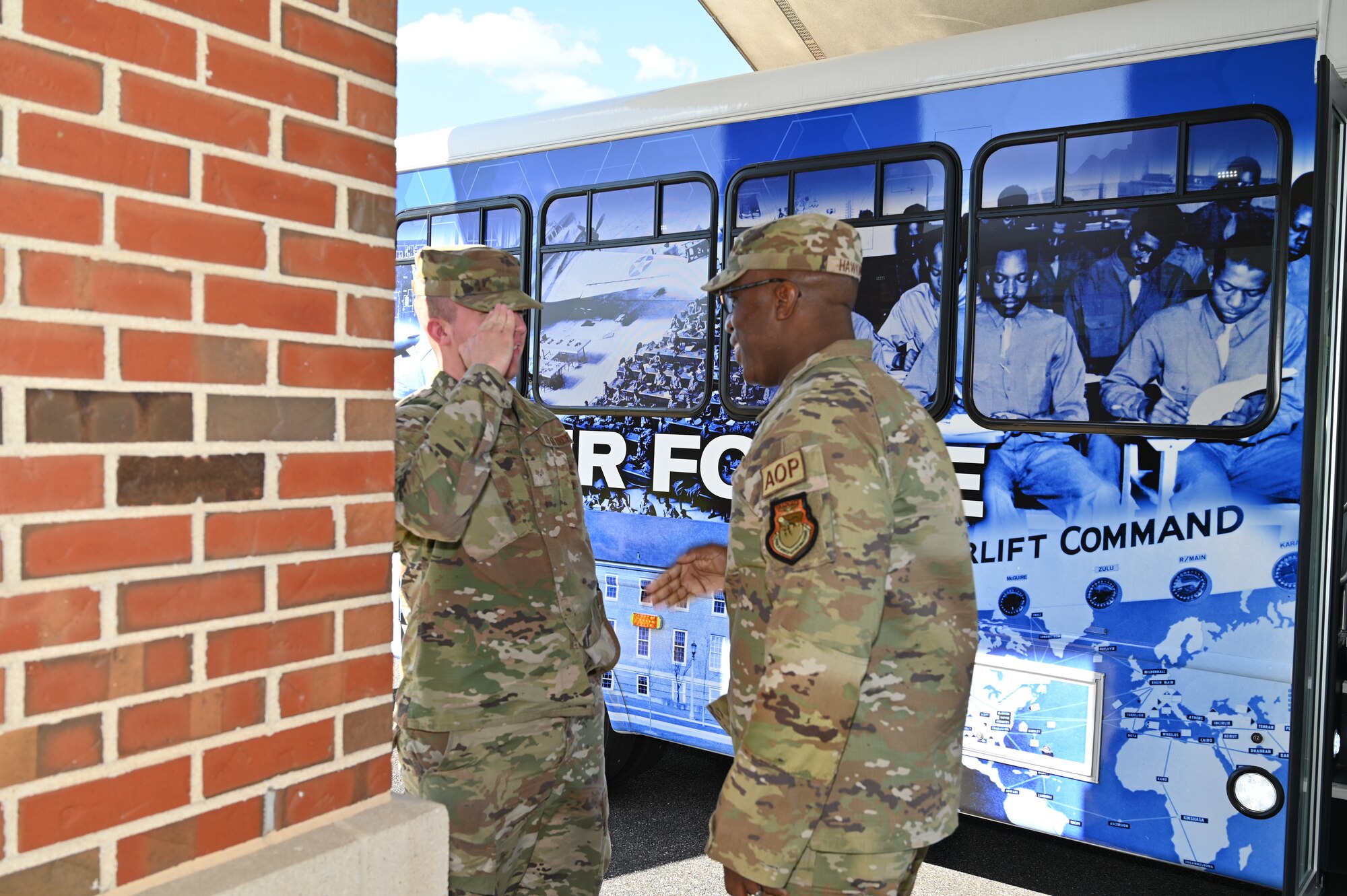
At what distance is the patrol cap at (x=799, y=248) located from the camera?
2104 mm

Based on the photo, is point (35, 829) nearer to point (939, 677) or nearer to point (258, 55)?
point (258, 55)

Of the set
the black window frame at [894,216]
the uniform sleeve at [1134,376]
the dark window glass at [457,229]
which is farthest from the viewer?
the dark window glass at [457,229]

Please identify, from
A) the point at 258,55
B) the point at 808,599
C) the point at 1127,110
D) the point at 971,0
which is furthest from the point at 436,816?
the point at 971,0

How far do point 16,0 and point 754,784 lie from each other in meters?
1.59

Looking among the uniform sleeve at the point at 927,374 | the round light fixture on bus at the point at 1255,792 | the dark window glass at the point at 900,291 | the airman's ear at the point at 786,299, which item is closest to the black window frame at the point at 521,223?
the dark window glass at the point at 900,291

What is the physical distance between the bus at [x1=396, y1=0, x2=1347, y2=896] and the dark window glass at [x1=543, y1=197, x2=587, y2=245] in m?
0.56

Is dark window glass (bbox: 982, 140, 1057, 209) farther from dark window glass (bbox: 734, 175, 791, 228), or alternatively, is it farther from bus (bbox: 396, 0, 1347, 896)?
dark window glass (bbox: 734, 175, 791, 228)

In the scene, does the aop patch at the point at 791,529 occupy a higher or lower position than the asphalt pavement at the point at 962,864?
higher

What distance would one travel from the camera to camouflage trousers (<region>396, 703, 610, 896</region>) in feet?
8.01

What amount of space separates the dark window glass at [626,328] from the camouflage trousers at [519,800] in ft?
6.19

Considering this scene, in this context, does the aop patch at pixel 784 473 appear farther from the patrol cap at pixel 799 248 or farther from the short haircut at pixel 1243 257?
the short haircut at pixel 1243 257

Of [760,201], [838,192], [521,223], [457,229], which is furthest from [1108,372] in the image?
[457,229]

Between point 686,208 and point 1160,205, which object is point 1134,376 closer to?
point 1160,205

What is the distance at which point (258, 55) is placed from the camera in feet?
4.58
